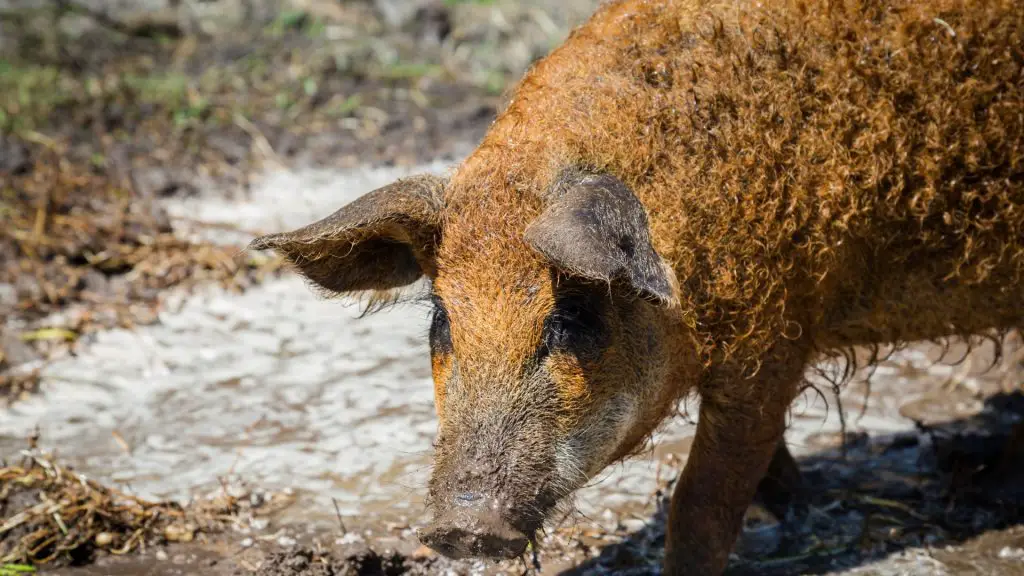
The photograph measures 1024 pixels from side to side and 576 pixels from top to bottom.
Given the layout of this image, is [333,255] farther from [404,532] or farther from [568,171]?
[404,532]

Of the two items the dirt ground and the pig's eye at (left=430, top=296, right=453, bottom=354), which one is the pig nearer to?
the pig's eye at (left=430, top=296, right=453, bottom=354)

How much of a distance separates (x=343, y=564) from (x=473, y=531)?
3.46 ft

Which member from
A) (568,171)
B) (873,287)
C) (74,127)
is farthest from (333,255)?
(74,127)

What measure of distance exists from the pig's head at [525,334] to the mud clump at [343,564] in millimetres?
865

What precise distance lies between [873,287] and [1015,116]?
0.70 meters

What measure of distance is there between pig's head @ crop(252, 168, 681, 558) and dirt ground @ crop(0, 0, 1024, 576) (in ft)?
1.40

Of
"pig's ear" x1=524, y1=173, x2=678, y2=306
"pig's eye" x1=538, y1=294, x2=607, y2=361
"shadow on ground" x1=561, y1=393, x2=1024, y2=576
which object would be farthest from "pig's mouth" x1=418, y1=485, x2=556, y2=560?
"shadow on ground" x1=561, y1=393, x2=1024, y2=576

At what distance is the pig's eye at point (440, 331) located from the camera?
11.1 feet

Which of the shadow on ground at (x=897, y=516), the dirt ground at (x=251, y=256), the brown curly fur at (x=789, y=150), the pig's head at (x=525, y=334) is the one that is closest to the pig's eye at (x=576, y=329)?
the pig's head at (x=525, y=334)

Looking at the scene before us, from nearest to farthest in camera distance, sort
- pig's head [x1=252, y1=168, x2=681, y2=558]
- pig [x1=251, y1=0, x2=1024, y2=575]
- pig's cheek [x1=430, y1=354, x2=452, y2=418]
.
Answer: pig's head [x1=252, y1=168, x2=681, y2=558] → pig [x1=251, y1=0, x2=1024, y2=575] → pig's cheek [x1=430, y1=354, x2=452, y2=418]

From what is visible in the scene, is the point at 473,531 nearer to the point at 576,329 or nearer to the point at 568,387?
the point at 568,387

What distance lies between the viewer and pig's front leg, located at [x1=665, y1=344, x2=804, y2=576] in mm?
3688

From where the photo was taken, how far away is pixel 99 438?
16.9ft

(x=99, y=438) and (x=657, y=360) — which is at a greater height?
(x=657, y=360)
